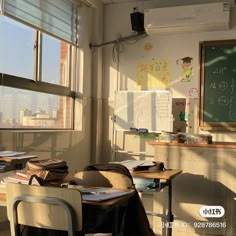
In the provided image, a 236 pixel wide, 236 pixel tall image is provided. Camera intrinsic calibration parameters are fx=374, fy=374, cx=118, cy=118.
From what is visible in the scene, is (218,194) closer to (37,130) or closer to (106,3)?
(37,130)

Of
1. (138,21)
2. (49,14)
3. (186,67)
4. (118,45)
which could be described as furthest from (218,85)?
(49,14)

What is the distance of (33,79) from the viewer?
4137 mm

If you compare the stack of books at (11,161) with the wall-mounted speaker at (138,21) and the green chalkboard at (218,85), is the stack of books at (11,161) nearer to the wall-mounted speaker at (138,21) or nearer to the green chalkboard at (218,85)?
the green chalkboard at (218,85)

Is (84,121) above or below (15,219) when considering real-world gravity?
above

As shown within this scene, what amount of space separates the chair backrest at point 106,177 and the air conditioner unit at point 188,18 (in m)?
2.91

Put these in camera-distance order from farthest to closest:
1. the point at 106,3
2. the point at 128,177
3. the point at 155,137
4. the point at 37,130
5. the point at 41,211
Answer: the point at 106,3
the point at 155,137
the point at 37,130
the point at 128,177
the point at 41,211

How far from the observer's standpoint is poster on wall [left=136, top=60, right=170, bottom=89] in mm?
5164

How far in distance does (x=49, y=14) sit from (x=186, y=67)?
194cm

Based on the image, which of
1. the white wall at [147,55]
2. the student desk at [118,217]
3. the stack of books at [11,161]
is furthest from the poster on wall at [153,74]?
the student desk at [118,217]

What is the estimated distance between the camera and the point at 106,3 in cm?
551

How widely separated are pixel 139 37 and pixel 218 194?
2.59 meters

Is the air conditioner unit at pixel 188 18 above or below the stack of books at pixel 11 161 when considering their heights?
above

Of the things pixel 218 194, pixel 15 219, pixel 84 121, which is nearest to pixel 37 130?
pixel 84 121

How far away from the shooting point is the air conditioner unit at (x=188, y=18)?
4711 mm
